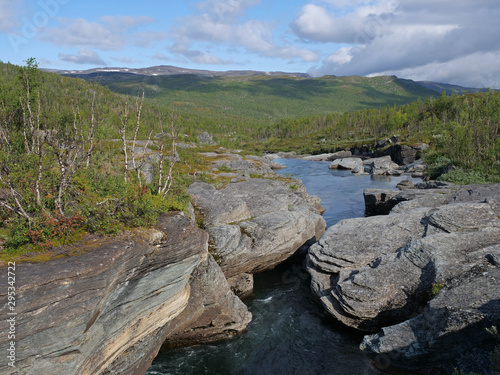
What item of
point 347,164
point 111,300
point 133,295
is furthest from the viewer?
point 347,164

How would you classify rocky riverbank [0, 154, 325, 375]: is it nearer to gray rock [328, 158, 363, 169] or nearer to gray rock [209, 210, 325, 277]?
gray rock [209, 210, 325, 277]

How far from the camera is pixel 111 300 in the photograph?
1198 centimetres

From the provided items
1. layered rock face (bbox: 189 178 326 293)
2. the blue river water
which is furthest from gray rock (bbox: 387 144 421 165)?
the blue river water

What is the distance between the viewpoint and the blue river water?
16.6 m

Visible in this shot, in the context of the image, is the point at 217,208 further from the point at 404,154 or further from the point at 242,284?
the point at 404,154

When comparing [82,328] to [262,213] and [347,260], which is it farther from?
[262,213]

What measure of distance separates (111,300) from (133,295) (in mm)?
1193

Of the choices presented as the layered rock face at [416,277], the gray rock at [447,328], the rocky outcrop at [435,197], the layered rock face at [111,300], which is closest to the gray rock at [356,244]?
the layered rock face at [416,277]

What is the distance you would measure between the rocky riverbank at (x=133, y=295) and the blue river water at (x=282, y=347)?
1074 millimetres

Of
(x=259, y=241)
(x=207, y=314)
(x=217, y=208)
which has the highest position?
(x=217, y=208)

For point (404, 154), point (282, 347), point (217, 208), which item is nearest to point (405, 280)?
point (282, 347)

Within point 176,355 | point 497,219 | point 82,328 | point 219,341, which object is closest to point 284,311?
point 219,341

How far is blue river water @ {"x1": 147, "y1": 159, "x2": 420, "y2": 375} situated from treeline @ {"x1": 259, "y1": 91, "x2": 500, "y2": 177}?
40.1 m

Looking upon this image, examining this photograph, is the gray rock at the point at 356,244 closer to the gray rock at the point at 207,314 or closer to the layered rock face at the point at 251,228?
the layered rock face at the point at 251,228
